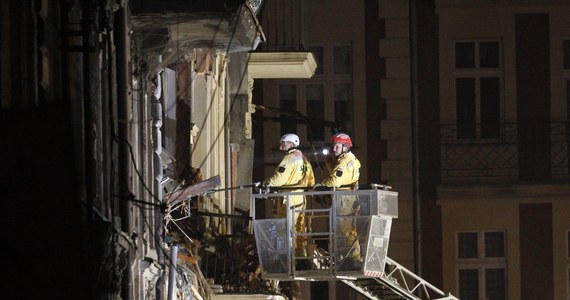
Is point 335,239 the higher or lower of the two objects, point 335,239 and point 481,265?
the higher

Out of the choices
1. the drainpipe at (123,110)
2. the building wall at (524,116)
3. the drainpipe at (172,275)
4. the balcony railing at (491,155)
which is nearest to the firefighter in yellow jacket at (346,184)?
the drainpipe at (172,275)

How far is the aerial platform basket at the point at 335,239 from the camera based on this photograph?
24.1m

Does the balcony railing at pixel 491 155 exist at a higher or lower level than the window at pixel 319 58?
lower

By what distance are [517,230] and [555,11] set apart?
10.9 feet

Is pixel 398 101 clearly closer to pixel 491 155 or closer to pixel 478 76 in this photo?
pixel 478 76

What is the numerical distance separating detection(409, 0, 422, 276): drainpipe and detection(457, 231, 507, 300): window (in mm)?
706

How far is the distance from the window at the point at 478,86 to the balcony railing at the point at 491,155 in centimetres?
21

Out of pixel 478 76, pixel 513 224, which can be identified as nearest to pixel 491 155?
pixel 513 224

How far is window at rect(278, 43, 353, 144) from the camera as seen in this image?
3572 centimetres

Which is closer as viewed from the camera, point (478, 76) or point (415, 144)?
point (415, 144)

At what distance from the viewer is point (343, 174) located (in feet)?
81.0

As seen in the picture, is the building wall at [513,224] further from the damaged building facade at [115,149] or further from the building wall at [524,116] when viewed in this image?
the damaged building facade at [115,149]

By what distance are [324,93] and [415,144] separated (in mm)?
1618

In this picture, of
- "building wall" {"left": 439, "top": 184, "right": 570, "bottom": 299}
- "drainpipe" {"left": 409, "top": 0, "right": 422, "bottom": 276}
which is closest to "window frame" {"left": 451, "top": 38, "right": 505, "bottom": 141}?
"drainpipe" {"left": 409, "top": 0, "right": 422, "bottom": 276}
